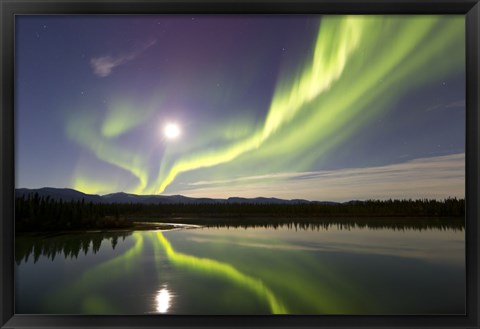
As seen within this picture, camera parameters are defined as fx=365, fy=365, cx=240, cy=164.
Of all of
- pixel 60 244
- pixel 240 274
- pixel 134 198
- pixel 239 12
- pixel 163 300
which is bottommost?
pixel 163 300

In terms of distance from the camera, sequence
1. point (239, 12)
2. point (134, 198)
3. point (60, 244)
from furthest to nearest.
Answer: point (134, 198) → point (60, 244) → point (239, 12)

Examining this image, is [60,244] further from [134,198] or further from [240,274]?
[240,274]

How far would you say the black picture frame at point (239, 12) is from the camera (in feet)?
7.54

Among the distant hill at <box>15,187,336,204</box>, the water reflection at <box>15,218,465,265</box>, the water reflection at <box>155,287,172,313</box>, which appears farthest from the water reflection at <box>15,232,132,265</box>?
the water reflection at <box>155,287,172,313</box>

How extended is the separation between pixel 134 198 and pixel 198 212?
1.61 feet

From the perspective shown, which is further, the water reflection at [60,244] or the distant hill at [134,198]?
the distant hill at [134,198]

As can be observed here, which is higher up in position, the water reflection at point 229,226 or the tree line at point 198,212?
the tree line at point 198,212

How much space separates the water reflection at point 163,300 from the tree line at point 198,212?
548 mm

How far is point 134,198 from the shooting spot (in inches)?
104

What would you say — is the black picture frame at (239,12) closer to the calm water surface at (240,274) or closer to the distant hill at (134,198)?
the calm water surface at (240,274)

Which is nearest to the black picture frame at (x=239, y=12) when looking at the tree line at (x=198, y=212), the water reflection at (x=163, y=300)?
the water reflection at (x=163, y=300)

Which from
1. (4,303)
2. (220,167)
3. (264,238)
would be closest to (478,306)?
(264,238)

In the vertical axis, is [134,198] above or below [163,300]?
above

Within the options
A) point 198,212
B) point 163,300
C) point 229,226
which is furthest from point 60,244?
point 229,226
